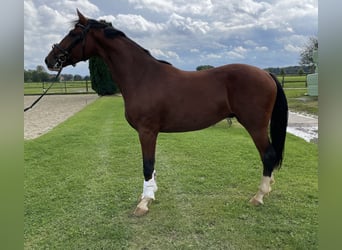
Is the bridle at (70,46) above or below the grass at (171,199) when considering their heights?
above

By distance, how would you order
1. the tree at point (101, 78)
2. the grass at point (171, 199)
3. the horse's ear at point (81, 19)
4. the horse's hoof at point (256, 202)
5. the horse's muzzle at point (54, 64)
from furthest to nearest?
the tree at point (101, 78) < the horse's hoof at point (256, 202) < the horse's muzzle at point (54, 64) < the horse's ear at point (81, 19) < the grass at point (171, 199)

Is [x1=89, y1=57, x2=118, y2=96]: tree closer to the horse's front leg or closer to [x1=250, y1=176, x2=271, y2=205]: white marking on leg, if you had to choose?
the horse's front leg

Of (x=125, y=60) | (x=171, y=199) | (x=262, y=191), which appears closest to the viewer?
(x=125, y=60)

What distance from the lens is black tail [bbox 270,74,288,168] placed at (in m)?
3.12

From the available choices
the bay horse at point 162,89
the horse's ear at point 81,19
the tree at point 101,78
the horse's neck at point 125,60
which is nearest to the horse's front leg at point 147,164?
the bay horse at point 162,89

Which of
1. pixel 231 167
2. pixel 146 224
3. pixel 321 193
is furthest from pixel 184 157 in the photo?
pixel 321 193

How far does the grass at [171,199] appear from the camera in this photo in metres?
2.46

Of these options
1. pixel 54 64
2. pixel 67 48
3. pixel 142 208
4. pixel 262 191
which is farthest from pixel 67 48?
pixel 262 191

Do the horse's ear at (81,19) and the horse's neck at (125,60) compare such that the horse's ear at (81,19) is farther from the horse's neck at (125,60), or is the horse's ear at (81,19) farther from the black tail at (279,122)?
the black tail at (279,122)

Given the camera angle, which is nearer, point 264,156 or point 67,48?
point 67,48

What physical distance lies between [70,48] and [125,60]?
21.7 inches

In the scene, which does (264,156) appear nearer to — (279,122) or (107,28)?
(279,122)

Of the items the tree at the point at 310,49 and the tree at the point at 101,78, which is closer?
the tree at the point at 310,49

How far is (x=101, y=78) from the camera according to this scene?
17.3 m
